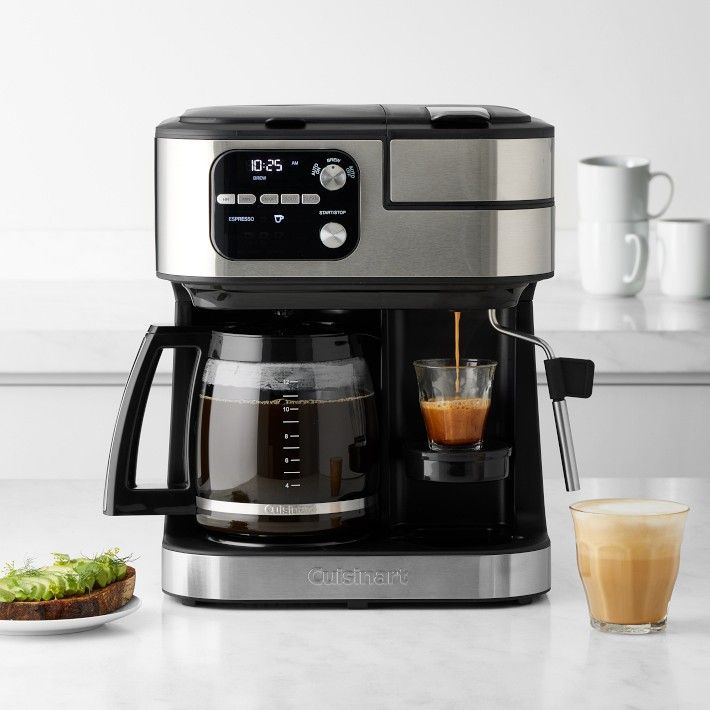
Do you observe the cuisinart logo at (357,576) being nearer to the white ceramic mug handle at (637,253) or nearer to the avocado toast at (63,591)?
the avocado toast at (63,591)

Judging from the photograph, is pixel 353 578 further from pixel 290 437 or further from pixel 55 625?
pixel 55 625

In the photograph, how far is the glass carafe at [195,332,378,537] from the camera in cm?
107

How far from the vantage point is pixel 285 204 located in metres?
1.05

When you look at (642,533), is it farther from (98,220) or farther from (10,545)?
(98,220)

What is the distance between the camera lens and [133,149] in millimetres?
2961

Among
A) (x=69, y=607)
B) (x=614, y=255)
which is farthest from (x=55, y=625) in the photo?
(x=614, y=255)

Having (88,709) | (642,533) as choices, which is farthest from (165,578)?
(642,533)

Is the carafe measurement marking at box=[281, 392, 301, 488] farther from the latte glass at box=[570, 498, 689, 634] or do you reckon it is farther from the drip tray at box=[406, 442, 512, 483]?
the latte glass at box=[570, 498, 689, 634]

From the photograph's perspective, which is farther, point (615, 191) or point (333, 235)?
point (615, 191)

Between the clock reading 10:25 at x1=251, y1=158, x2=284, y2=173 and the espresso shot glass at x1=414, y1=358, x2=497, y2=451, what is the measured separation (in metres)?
0.19

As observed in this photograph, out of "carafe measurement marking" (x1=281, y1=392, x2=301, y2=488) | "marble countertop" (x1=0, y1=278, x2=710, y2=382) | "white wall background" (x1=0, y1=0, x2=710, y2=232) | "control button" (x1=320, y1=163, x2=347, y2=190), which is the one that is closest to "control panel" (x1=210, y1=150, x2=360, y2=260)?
"control button" (x1=320, y1=163, x2=347, y2=190)

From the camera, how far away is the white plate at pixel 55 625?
98 cm

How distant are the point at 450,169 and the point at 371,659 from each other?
0.37m

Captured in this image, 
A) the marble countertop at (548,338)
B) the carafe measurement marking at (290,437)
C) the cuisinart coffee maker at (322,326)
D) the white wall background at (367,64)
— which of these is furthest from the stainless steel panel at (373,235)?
the white wall background at (367,64)
